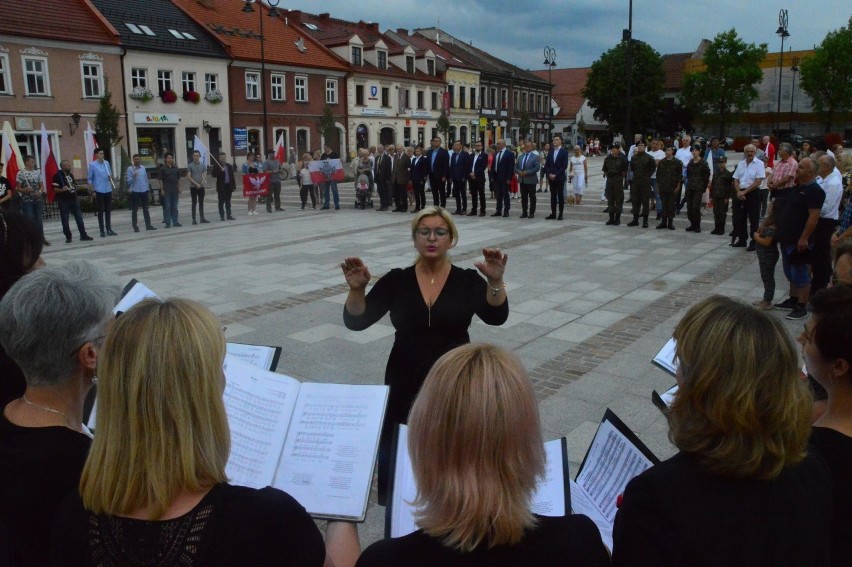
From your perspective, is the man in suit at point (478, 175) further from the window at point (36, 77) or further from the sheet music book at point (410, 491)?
the window at point (36, 77)

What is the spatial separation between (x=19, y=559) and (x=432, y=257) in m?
2.46

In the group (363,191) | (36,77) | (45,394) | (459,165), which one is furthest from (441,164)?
(36,77)

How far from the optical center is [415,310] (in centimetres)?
367

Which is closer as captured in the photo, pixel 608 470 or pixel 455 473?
pixel 455 473

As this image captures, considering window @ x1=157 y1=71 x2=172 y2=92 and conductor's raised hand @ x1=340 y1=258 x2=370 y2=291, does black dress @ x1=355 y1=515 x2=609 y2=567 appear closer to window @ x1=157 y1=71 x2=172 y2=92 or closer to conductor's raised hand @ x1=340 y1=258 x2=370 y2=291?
conductor's raised hand @ x1=340 y1=258 x2=370 y2=291

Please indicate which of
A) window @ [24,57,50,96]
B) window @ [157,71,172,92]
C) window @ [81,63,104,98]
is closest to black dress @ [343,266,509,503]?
window @ [24,57,50,96]

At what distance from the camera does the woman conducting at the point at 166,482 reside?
1532 millimetres

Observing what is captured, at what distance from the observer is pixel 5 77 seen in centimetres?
2870

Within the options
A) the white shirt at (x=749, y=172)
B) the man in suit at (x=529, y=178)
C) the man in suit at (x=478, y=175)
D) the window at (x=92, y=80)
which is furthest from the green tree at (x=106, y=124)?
the white shirt at (x=749, y=172)

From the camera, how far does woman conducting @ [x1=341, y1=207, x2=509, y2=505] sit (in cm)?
361

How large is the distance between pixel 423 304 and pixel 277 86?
40497mm

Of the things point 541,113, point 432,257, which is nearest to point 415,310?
point 432,257

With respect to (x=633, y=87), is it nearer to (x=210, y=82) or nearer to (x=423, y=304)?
(x=210, y=82)

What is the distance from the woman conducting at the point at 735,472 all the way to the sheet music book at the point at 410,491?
0.88ft
